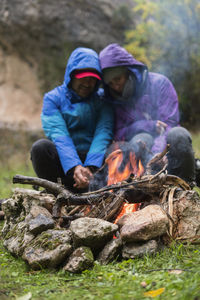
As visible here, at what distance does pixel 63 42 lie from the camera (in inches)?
371

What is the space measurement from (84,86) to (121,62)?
479 mm

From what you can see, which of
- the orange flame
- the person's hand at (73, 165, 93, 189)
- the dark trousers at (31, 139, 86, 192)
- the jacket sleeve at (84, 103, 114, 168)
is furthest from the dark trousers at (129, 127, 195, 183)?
the dark trousers at (31, 139, 86, 192)

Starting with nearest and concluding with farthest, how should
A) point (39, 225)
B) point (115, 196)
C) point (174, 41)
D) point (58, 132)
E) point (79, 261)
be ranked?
point (79, 261), point (39, 225), point (115, 196), point (58, 132), point (174, 41)

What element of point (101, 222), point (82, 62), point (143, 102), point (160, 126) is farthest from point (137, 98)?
point (101, 222)

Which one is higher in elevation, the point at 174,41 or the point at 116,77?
the point at 174,41

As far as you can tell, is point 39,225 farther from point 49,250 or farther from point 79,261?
point 79,261

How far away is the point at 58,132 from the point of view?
3.20 metres

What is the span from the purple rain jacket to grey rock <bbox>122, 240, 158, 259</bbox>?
1.38 m

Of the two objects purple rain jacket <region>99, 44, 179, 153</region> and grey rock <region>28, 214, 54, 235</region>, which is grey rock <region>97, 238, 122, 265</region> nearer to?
grey rock <region>28, 214, 54, 235</region>

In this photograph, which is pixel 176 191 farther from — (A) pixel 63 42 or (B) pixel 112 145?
Result: (A) pixel 63 42

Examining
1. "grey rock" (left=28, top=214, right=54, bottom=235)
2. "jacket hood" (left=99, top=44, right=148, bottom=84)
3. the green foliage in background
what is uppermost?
the green foliage in background

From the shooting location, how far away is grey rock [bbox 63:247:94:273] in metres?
1.83

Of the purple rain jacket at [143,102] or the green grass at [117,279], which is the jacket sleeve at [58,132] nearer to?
the purple rain jacket at [143,102]

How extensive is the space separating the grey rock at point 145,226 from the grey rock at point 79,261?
0.27m
